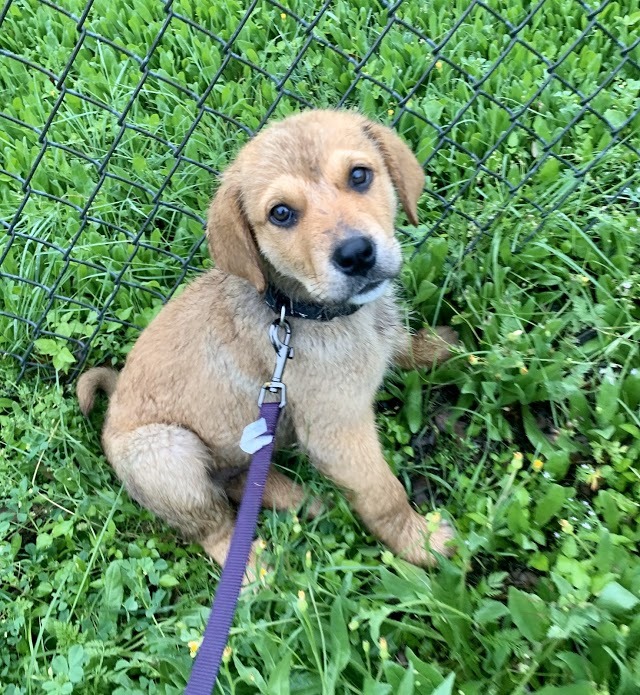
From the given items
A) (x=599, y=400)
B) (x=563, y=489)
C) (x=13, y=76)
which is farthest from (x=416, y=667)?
(x=13, y=76)

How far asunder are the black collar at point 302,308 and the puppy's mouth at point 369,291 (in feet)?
0.49

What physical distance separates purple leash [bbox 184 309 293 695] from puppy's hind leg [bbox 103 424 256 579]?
0.64 meters

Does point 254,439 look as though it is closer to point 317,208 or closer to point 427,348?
point 317,208

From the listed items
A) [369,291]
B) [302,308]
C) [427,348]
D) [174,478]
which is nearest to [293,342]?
[302,308]

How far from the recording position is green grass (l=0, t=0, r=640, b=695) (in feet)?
8.64

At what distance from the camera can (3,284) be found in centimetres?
414

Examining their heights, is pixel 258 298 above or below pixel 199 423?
above

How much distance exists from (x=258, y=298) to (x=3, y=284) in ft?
6.87

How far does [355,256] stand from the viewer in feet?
8.00

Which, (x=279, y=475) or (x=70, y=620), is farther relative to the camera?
(x=279, y=475)

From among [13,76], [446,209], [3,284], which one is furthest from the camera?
[13,76]

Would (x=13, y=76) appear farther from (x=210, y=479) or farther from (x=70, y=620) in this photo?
(x=70, y=620)

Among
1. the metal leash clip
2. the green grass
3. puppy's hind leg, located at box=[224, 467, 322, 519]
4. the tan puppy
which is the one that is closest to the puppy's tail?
the tan puppy

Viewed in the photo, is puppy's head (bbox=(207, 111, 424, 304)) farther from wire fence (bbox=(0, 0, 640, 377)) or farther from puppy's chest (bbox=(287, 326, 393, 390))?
wire fence (bbox=(0, 0, 640, 377))
